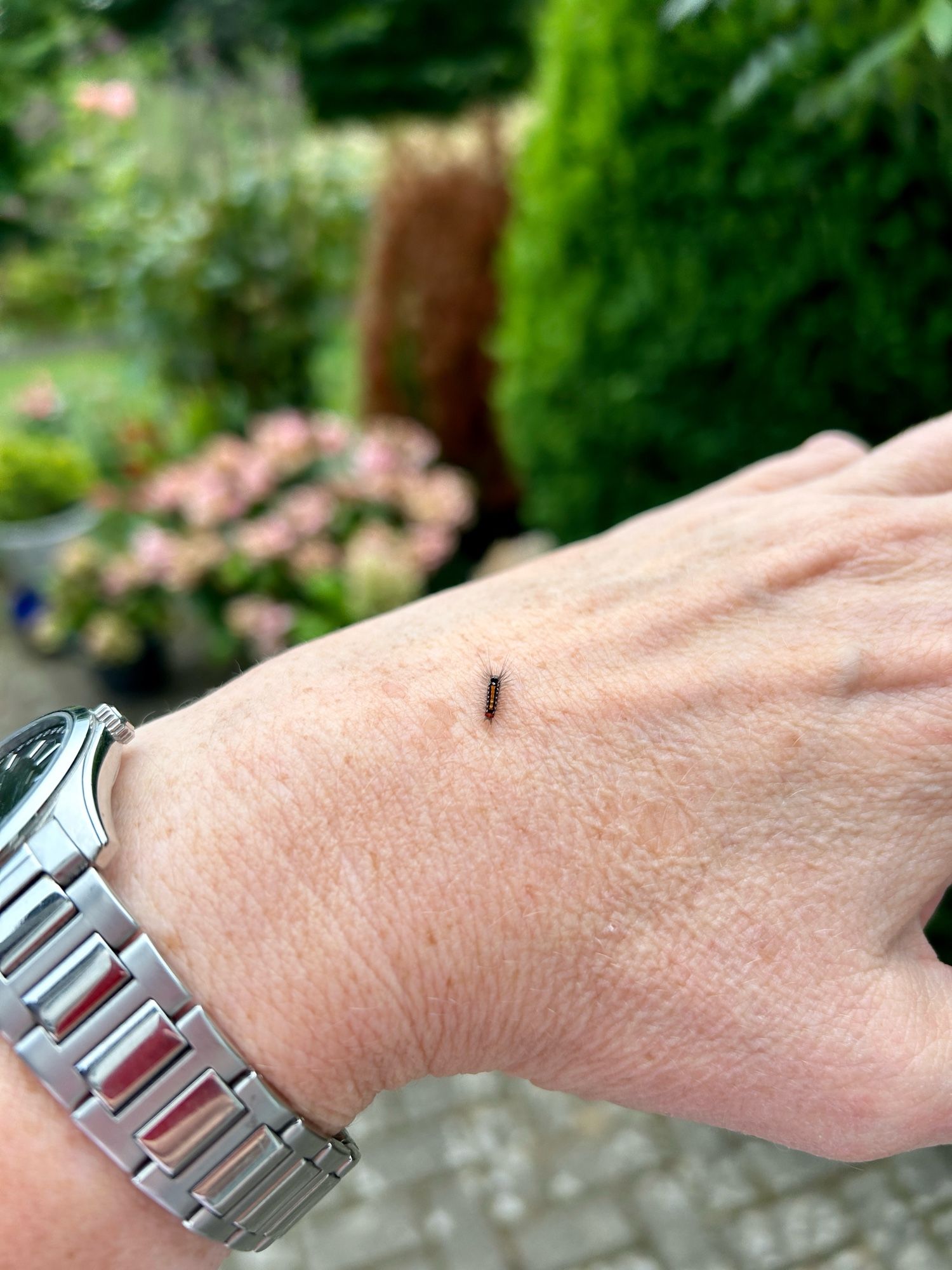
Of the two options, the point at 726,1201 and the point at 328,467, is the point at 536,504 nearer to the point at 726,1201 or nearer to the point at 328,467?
the point at 328,467

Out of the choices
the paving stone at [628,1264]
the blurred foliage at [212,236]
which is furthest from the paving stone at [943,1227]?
the blurred foliage at [212,236]

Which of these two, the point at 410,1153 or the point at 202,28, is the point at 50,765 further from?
the point at 202,28

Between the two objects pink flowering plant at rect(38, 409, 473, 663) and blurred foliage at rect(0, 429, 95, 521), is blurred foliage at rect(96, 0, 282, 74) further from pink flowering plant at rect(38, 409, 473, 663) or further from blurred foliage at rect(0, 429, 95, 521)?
blurred foliage at rect(0, 429, 95, 521)

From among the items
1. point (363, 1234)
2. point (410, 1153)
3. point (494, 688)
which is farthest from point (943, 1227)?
point (494, 688)

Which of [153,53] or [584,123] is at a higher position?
[153,53]

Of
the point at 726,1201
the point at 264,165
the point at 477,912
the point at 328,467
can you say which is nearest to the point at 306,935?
the point at 477,912

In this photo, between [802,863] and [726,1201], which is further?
[726,1201]

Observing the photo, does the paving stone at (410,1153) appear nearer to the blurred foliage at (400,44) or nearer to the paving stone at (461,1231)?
the paving stone at (461,1231)

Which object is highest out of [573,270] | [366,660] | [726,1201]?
[573,270]
